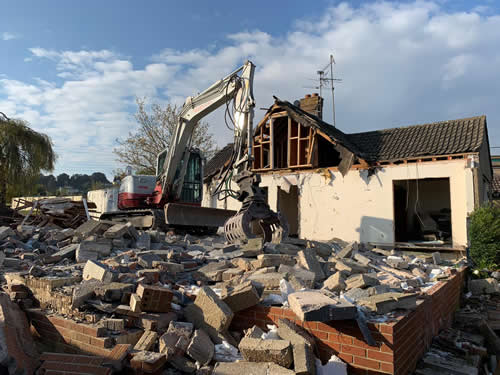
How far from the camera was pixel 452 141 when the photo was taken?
495 inches

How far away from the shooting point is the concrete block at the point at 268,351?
315cm

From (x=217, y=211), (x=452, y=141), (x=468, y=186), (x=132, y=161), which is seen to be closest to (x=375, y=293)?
(x=217, y=211)

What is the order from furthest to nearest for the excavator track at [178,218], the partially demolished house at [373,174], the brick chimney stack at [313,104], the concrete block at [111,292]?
the brick chimney stack at [313,104] → the partially demolished house at [373,174] → the excavator track at [178,218] → the concrete block at [111,292]

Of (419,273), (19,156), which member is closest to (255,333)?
(419,273)

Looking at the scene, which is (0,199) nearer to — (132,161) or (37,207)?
(132,161)

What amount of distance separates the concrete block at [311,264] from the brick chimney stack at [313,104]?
14.3 m

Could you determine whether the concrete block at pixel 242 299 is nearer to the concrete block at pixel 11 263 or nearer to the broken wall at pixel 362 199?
the concrete block at pixel 11 263

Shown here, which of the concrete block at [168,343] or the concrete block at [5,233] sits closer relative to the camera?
the concrete block at [168,343]

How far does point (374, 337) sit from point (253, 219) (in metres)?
4.72

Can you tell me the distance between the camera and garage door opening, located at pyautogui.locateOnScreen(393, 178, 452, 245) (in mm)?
16473

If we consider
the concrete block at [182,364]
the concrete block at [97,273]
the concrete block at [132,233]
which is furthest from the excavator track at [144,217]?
the concrete block at [182,364]

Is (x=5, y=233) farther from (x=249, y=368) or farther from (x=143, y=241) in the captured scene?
(x=249, y=368)

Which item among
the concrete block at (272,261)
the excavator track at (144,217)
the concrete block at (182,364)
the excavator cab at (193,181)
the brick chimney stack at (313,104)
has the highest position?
the brick chimney stack at (313,104)

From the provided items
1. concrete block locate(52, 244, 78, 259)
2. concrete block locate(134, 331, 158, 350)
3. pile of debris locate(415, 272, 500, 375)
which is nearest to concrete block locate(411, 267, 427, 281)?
pile of debris locate(415, 272, 500, 375)
